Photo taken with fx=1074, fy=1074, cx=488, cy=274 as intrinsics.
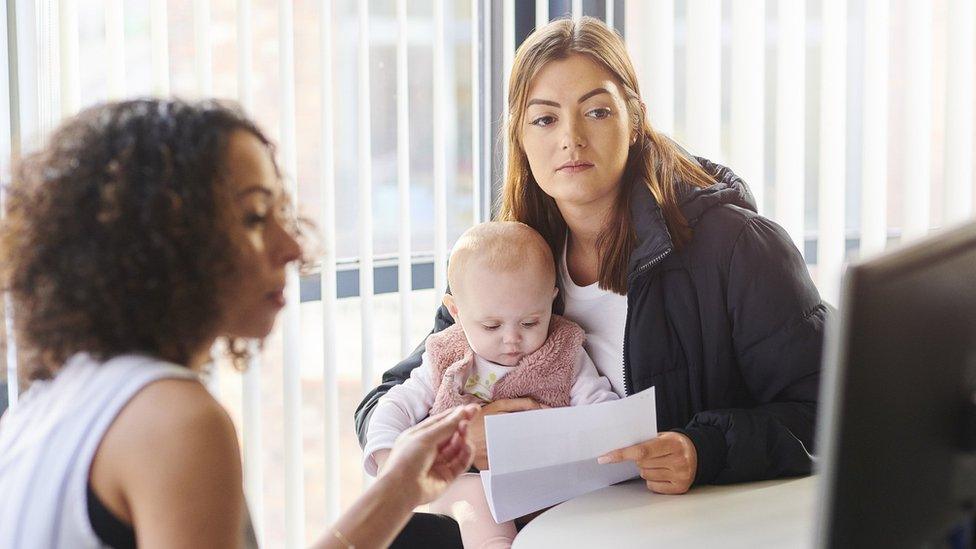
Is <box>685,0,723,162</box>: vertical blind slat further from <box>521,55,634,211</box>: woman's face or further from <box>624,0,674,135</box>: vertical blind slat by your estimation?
<box>521,55,634,211</box>: woman's face

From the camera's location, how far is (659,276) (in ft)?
6.60

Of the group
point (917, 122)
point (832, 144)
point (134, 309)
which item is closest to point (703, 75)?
point (832, 144)

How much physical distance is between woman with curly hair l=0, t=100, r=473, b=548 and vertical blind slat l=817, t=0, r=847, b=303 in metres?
2.36

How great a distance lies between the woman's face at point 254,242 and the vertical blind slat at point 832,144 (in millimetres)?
2309

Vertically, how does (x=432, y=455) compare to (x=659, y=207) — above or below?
below

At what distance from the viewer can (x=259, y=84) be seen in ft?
8.49

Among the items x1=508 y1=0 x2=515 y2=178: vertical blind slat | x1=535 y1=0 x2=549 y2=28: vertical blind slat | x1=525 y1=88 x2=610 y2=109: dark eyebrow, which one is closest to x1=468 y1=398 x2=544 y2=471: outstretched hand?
x1=525 y1=88 x2=610 y2=109: dark eyebrow

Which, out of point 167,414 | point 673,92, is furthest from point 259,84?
point 167,414

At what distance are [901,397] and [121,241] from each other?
0.76 metres

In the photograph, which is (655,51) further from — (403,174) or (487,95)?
(403,174)

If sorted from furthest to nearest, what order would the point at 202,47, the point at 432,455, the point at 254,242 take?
the point at 202,47
the point at 432,455
the point at 254,242

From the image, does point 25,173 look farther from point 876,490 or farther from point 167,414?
point 876,490

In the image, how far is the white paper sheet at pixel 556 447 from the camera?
158cm

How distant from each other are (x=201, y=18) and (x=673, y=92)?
4.48ft
